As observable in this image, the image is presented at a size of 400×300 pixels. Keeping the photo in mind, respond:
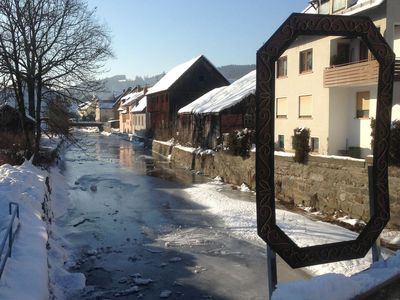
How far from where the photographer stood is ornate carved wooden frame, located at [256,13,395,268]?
551 cm

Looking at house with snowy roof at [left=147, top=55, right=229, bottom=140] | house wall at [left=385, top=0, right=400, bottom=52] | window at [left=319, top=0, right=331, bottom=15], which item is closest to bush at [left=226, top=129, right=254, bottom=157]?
window at [left=319, top=0, right=331, bottom=15]

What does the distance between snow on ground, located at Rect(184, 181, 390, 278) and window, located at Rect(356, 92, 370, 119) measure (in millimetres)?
6295

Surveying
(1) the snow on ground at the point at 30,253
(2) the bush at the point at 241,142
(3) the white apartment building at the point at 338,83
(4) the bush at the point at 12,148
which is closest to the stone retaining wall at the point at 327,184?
(2) the bush at the point at 241,142

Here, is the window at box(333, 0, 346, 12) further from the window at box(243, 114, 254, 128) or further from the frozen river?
the window at box(243, 114, 254, 128)

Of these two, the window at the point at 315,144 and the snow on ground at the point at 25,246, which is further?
the window at the point at 315,144

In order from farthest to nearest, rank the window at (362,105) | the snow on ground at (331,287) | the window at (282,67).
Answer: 1. the window at (282,67)
2. the window at (362,105)
3. the snow on ground at (331,287)

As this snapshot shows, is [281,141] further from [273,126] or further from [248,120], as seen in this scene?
[273,126]

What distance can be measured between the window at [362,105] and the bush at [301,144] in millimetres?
2945

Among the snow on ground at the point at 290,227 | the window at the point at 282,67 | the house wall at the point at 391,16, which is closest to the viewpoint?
the snow on ground at the point at 290,227

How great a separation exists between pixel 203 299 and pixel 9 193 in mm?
5690

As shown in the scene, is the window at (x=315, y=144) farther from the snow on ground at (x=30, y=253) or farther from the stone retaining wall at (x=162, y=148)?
the stone retaining wall at (x=162, y=148)

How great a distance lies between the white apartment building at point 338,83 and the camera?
60.3 feet

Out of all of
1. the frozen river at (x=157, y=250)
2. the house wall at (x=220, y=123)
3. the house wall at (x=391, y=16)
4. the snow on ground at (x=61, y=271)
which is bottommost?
the frozen river at (x=157, y=250)

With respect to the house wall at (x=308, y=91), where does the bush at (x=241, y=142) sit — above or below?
below
